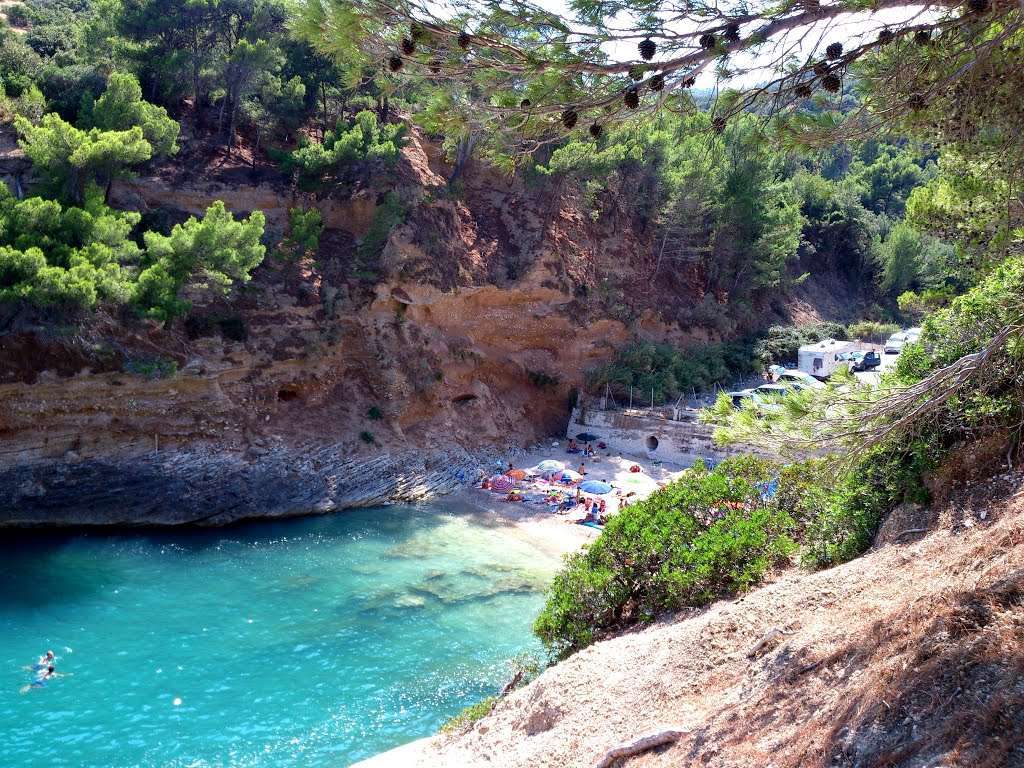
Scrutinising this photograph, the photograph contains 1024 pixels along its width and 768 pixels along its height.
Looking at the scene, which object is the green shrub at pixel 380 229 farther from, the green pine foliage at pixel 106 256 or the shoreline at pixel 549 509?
the shoreline at pixel 549 509

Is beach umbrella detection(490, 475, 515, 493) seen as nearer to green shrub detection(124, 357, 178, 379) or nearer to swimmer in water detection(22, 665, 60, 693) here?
green shrub detection(124, 357, 178, 379)

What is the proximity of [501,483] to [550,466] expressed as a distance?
1828mm

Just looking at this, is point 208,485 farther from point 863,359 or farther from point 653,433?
point 863,359

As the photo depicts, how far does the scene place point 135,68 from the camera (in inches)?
1104

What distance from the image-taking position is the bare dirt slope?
15.1 ft

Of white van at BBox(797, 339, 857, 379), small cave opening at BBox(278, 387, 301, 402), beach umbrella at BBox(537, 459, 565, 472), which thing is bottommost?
beach umbrella at BBox(537, 459, 565, 472)

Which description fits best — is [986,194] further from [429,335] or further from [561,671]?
[429,335]

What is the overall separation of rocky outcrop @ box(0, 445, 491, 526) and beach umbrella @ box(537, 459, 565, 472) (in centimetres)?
319

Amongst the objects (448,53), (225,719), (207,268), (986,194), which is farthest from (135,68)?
(986,194)

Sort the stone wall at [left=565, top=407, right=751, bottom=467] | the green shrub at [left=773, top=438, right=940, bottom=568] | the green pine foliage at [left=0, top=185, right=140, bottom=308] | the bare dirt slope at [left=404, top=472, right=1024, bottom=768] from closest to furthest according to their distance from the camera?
the bare dirt slope at [left=404, top=472, right=1024, bottom=768] → the green shrub at [left=773, top=438, right=940, bottom=568] → the green pine foliage at [left=0, top=185, right=140, bottom=308] → the stone wall at [left=565, top=407, right=751, bottom=467]

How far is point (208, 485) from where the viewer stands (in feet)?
74.7

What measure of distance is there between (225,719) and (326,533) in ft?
30.4

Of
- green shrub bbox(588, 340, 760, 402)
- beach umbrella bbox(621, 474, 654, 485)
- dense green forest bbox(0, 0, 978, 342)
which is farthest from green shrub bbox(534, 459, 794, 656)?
green shrub bbox(588, 340, 760, 402)

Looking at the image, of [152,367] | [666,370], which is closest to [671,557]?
[152,367]
